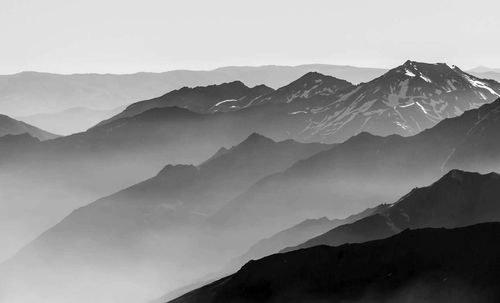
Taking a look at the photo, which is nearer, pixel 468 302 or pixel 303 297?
pixel 468 302

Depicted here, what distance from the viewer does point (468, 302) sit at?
176750mm

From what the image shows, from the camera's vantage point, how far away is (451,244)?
19850cm

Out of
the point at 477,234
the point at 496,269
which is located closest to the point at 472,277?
the point at 496,269

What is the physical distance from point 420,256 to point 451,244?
7.80 meters

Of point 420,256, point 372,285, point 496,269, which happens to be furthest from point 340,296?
point 496,269

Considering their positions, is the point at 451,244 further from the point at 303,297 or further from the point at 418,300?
the point at 303,297

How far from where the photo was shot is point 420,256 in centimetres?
19788

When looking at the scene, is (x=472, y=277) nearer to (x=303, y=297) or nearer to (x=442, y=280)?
(x=442, y=280)

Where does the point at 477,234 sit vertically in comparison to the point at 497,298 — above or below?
above

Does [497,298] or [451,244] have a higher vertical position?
[451,244]

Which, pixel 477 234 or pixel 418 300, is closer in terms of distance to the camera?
pixel 418 300

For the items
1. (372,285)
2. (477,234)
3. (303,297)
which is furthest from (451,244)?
(303,297)

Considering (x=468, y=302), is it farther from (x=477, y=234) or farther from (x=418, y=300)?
(x=477, y=234)

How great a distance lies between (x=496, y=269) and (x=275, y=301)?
165 ft
